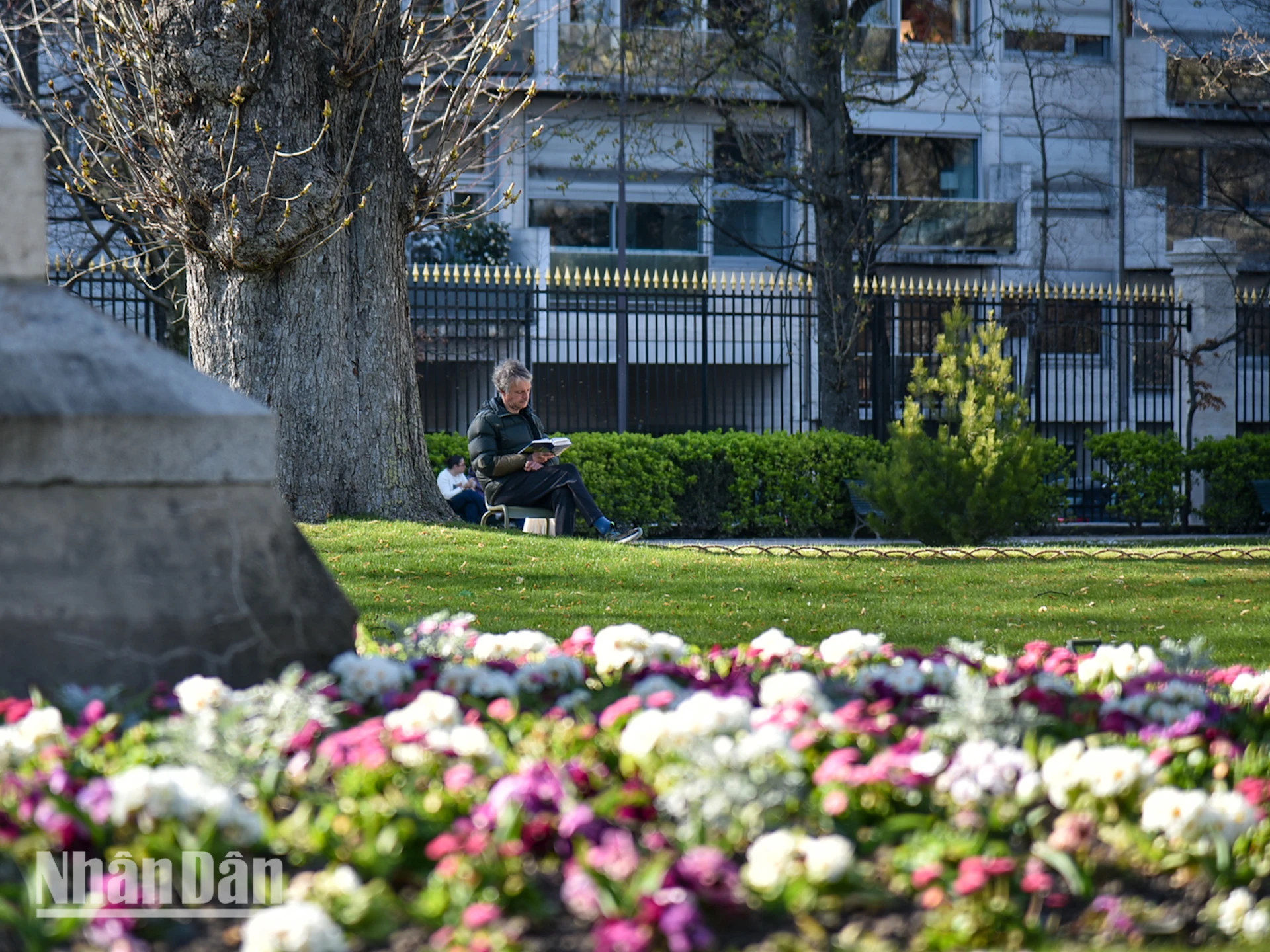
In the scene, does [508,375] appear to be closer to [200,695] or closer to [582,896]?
[200,695]

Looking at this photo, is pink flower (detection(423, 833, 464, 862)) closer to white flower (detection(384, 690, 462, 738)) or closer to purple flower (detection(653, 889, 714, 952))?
purple flower (detection(653, 889, 714, 952))

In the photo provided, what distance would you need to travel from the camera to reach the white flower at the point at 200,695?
3.19 meters

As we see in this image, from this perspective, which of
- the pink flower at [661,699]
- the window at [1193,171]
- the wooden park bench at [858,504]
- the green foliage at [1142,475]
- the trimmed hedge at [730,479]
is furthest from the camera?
the window at [1193,171]

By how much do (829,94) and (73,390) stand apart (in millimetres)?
13978

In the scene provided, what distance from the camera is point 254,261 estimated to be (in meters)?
9.52

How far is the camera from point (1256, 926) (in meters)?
2.32

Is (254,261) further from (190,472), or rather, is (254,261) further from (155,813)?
(155,813)

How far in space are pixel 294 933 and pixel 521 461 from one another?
8.50m

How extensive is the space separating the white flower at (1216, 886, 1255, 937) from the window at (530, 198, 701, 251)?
2484 cm

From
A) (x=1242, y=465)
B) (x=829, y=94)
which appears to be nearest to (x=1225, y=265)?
(x=1242, y=465)

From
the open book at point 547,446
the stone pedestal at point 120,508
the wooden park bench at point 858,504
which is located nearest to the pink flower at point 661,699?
the stone pedestal at point 120,508

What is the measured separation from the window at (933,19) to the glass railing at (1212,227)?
19.0ft

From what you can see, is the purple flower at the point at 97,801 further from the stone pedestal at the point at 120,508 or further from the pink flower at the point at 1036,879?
the pink flower at the point at 1036,879

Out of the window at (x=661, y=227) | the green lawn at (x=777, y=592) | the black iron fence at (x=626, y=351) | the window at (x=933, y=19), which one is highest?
the window at (x=933, y=19)
